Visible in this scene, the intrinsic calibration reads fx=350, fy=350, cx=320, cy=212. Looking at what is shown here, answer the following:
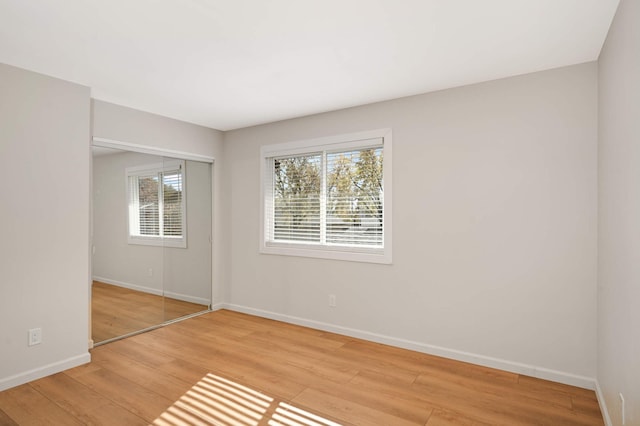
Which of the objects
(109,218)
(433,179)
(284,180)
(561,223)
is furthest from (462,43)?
(109,218)

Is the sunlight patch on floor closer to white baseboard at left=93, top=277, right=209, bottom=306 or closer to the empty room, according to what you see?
the empty room

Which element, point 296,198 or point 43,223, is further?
point 296,198

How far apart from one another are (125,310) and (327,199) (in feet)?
8.31

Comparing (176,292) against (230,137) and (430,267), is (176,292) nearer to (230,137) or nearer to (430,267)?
(230,137)

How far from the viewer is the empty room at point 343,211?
2.11 metres

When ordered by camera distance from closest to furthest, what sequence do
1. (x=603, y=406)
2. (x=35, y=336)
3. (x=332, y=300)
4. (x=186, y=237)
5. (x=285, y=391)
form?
(x=603, y=406) → (x=285, y=391) → (x=35, y=336) → (x=332, y=300) → (x=186, y=237)

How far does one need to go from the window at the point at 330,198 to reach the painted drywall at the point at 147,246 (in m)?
0.87

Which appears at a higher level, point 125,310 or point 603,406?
point 125,310

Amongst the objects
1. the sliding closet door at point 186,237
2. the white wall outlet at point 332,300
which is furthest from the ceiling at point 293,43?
the white wall outlet at point 332,300

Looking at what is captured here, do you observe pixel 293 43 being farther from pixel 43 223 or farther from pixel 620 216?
pixel 43 223

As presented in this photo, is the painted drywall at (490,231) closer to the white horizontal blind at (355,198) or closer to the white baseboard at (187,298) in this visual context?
the white horizontal blind at (355,198)

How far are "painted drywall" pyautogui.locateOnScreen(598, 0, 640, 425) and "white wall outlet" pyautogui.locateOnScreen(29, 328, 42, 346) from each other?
3.86 metres

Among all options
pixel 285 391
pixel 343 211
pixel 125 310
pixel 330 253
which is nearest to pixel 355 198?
pixel 343 211

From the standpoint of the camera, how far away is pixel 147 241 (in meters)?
4.02
